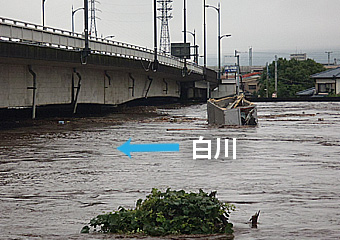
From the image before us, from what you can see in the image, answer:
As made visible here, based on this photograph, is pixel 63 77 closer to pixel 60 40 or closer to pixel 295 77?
pixel 60 40

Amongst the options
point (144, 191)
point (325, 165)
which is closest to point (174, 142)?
point (325, 165)

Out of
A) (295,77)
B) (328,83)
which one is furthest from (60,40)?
(295,77)

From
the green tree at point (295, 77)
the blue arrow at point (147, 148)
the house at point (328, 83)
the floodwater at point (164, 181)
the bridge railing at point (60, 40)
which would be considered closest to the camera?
the floodwater at point (164, 181)

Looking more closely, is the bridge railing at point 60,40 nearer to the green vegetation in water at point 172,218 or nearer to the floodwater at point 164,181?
the floodwater at point 164,181

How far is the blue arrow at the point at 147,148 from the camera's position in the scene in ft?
76.8

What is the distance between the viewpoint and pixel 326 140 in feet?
88.4

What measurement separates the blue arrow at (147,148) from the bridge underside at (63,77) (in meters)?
9.58

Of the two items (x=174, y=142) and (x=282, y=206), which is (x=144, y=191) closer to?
(x=282, y=206)

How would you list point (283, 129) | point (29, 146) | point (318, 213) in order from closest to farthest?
point (318, 213) → point (29, 146) → point (283, 129)

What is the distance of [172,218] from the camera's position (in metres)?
9.24

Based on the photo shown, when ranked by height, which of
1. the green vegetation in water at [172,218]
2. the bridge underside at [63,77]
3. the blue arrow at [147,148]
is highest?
the bridge underside at [63,77]

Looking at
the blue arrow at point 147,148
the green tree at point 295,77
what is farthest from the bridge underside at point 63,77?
the green tree at point 295,77

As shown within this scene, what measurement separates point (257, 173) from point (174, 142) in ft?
32.7

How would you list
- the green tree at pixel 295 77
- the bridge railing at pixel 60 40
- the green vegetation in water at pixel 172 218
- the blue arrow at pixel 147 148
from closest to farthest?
the green vegetation in water at pixel 172 218
the blue arrow at pixel 147 148
the bridge railing at pixel 60 40
the green tree at pixel 295 77
